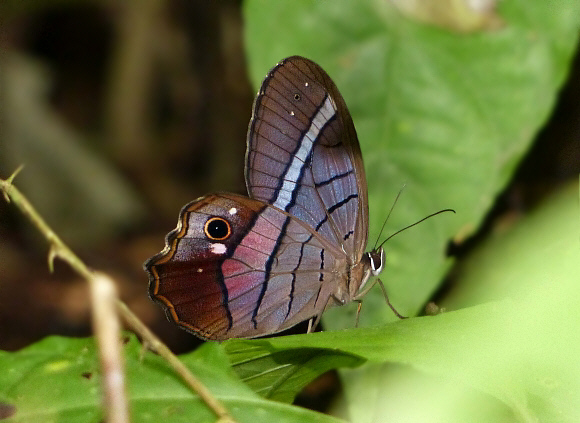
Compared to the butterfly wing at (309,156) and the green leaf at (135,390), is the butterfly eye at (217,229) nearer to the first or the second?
the butterfly wing at (309,156)

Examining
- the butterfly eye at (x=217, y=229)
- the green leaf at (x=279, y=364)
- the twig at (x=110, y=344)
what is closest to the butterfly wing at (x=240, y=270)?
the butterfly eye at (x=217, y=229)

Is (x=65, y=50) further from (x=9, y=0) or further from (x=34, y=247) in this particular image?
(x=34, y=247)

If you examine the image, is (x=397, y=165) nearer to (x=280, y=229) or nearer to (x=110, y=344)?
(x=280, y=229)

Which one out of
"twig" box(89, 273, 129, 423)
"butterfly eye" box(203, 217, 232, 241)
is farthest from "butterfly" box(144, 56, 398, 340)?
"twig" box(89, 273, 129, 423)

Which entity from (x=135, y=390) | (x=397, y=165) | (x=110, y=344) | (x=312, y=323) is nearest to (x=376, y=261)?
(x=312, y=323)

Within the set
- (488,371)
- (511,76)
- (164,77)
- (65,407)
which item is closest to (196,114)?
(164,77)

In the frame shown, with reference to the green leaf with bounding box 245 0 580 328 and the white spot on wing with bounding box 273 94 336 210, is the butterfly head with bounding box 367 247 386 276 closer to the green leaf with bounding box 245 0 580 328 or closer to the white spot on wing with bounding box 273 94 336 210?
the green leaf with bounding box 245 0 580 328
